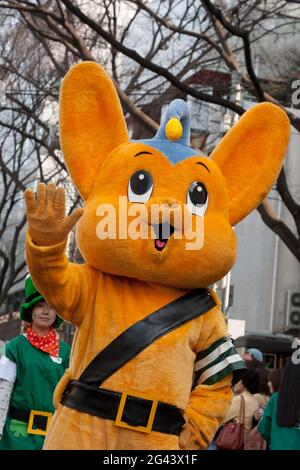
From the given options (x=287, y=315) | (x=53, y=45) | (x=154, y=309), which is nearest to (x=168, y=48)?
(x=53, y=45)

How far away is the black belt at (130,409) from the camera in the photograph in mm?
4051

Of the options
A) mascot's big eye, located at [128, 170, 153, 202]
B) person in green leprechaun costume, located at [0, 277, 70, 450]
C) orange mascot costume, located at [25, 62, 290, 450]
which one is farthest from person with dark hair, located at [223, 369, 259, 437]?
mascot's big eye, located at [128, 170, 153, 202]

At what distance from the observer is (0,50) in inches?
619

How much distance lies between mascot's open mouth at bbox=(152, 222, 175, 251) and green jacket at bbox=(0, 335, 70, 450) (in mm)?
2019

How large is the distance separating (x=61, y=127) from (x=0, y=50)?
1177 centimetres

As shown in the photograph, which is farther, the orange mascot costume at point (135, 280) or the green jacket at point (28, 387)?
the green jacket at point (28, 387)

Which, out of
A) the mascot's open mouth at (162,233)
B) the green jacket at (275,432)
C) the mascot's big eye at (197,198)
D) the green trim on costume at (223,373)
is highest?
the mascot's big eye at (197,198)

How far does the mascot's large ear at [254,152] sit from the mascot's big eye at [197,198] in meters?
0.31

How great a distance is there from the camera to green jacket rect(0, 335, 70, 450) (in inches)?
224

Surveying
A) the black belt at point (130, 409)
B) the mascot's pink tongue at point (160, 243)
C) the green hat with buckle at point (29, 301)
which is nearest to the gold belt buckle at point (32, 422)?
the green hat with buckle at point (29, 301)

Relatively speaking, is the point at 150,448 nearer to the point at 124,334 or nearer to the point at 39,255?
the point at 124,334

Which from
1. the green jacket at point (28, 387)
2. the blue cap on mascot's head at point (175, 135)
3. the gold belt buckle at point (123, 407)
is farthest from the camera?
the green jacket at point (28, 387)

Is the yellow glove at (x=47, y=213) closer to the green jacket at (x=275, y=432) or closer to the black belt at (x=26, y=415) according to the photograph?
the black belt at (x=26, y=415)

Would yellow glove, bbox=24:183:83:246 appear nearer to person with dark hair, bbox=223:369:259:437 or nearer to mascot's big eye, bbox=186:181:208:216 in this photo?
mascot's big eye, bbox=186:181:208:216
